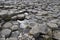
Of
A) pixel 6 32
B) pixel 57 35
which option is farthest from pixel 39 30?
pixel 6 32

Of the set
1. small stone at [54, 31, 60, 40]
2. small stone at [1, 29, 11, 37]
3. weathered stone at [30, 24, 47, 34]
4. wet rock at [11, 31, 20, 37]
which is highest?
weathered stone at [30, 24, 47, 34]

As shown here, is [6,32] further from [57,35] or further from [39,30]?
[57,35]

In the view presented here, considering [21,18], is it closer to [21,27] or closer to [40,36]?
[21,27]

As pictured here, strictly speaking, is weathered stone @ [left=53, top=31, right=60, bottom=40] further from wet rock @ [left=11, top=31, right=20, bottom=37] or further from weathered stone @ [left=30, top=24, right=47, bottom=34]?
wet rock @ [left=11, top=31, right=20, bottom=37]

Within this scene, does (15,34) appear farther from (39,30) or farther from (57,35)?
(57,35)

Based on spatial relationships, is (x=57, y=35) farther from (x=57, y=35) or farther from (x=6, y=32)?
(x=6, y=32)

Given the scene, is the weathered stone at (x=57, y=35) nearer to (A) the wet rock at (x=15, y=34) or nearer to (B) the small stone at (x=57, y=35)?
(B) the small stone at (x=57, y=35)

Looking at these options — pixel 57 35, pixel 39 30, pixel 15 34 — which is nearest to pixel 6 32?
pixel 15 34

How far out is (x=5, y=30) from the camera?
3.54 ft

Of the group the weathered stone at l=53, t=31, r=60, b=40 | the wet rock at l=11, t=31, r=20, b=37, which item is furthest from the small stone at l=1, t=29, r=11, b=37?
the weathered stone at l=53, t=31, r=60, b=40

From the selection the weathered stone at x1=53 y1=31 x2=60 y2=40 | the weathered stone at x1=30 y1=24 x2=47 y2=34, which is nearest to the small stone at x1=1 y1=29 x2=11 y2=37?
the weathered stone at x1=30 y1=24 x2=47 y2=34

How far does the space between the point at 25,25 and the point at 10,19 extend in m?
0.27

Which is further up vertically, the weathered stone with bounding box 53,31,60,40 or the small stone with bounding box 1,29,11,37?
the small stone with bounding box 1,29,11,37

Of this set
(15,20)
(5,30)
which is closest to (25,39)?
(5,30)
